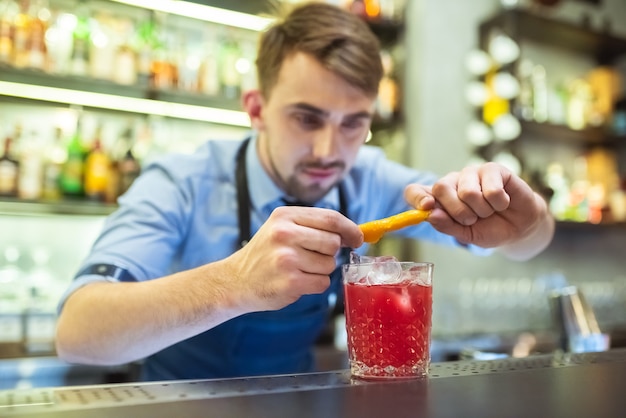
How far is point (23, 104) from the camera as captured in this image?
2637mm

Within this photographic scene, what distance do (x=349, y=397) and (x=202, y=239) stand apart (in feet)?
3.02

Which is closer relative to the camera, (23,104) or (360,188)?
(360,188)

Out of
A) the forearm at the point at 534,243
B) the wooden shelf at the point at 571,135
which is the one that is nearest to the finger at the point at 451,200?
the forearm at the point at 534,243

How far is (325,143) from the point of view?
1.43 meters

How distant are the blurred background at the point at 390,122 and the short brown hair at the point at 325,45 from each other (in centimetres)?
40

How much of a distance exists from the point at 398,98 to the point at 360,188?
1.75 meters

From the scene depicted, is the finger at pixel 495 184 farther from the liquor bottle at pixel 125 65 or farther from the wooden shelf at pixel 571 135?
the wooden shelf at pixel 571 135

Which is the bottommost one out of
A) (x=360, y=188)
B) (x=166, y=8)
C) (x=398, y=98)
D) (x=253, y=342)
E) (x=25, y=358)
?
(x=25, y=358)

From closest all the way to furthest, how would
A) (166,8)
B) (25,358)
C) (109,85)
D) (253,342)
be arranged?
1. (253,342)
2. (25,358)
3. (109,85)
4. (166,8)

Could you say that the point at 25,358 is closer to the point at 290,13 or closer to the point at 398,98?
the point at 290,13

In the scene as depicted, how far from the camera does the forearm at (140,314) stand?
948mm

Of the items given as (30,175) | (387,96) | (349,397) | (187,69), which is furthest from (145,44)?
(349,397)

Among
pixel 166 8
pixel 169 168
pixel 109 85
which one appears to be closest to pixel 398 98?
pixel 166 8

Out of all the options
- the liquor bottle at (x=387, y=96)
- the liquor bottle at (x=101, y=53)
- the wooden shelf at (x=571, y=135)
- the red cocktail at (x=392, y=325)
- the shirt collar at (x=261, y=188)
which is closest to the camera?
the red cocktail at (x=392, y=325)
